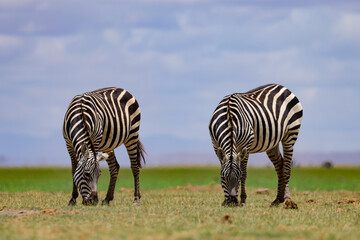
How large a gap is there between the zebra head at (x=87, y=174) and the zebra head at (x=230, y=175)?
2855 mm

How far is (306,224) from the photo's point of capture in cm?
1040

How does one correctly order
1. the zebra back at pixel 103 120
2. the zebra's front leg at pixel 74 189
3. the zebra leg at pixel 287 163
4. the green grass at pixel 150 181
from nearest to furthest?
the zebra back at pixel 103 120 → the zebra's front leg at pixel 74 189 → the zebra leg at pixel 287 163 → the green grass at pixel 150 181

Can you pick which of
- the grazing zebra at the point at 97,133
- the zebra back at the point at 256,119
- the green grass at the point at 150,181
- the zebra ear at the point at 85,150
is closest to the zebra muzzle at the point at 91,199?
the grazing zebra at the point at 97,133

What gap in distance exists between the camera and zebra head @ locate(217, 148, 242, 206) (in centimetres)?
1270

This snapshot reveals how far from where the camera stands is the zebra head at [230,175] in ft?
41.7

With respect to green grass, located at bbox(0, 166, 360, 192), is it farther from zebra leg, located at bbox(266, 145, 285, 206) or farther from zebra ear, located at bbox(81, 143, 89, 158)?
zebra ear, located at bbox(81, 143, 89, 158)

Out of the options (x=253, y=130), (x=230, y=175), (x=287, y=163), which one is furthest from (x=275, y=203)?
(x=230, y=175)

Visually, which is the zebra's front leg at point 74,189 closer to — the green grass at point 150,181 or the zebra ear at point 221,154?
the zebra ear at point 221,154

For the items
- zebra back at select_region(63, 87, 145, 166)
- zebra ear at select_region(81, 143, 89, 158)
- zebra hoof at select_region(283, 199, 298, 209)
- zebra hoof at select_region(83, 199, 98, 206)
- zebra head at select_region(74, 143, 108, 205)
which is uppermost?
zebra back at select_region(63, 87, 145, 166)

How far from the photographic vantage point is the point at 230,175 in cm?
1267

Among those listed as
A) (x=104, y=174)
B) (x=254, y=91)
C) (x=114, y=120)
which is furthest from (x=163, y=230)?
(x=104, y=174)

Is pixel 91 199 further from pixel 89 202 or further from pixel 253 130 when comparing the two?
pixel 253 130

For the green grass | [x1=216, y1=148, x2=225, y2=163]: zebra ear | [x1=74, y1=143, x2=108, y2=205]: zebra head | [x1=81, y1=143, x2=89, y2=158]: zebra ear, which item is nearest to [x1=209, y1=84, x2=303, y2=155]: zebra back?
[x1=216, y1=148, x2=225, y2=163]: zebra ear

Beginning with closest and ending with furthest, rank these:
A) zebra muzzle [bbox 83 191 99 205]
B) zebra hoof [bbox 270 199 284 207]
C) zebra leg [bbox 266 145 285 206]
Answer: zebra muzzle [bbox 83 191 99 205], zebra hoof [bbox 270 199 284 207], zebra leg [bbox 266 145 285 206]
